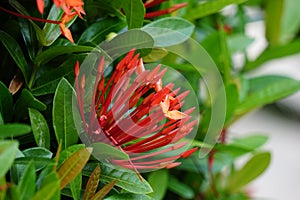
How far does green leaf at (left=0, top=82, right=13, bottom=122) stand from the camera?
1.64 ft

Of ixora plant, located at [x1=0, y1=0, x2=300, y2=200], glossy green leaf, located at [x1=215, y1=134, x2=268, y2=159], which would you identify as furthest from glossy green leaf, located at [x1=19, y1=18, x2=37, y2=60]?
glossy green leaf, located at [x1=215, y1=134, x2=268, y2=159]

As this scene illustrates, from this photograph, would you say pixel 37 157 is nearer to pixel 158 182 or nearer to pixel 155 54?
pixel 155 54

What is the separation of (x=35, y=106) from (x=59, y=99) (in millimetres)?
28

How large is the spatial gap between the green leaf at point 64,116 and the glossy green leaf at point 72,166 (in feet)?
0.16

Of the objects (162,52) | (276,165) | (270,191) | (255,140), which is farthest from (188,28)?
(276,165)

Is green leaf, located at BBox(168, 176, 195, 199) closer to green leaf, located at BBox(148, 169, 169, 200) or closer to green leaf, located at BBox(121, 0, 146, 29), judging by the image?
green leaf, located at BBox(148, 169, 169, 200)

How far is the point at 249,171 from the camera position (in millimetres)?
849

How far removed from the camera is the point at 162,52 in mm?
575

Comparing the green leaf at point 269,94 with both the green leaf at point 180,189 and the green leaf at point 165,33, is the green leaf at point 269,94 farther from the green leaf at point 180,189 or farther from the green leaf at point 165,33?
the green leaf at point 165,33

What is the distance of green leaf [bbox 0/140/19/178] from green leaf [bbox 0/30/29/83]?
14 centimetres

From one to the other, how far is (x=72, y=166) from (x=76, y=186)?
0.03m

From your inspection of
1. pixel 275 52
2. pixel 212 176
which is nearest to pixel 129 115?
pixel 212 176

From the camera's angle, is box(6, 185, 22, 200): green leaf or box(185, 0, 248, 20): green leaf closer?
box(6, 185, 22, 200): green leaf

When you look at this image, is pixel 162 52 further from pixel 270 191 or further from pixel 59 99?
pixel 270 191
